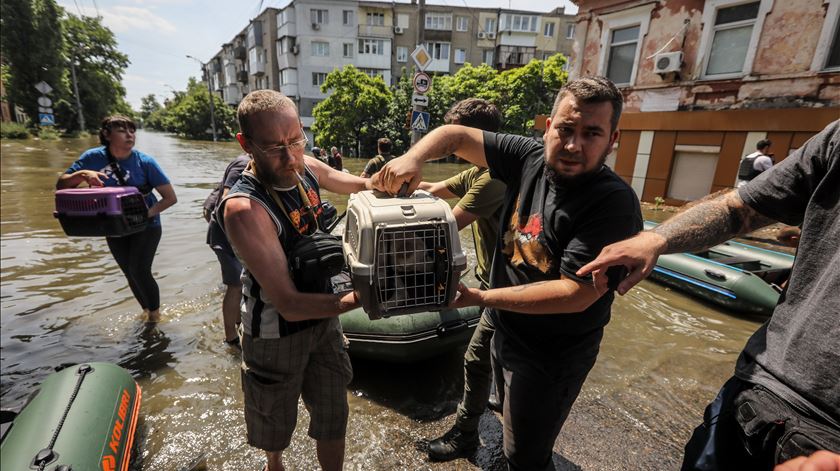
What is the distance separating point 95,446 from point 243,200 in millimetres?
1669

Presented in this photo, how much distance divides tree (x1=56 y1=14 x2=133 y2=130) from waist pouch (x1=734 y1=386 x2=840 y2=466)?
51.3 m

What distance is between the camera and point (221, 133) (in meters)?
54.6

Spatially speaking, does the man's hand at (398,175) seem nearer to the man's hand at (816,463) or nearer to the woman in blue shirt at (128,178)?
the man's hand at (816,463)

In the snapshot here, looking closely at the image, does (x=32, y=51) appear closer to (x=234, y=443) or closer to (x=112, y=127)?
(x=112, y=127)

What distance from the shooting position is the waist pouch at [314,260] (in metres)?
1.77

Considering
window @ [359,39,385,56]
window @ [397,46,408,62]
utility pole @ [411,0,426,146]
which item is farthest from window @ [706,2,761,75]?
window @ [359,39,385,56]

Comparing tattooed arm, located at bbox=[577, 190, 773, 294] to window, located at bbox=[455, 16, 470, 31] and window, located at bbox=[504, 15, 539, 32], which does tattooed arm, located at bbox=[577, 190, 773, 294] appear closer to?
window, located at bbox=[504, 15, 539, 32]

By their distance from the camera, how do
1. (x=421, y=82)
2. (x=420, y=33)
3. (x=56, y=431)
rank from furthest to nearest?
(x=420, y=33)
(x=421, y=82)
(x=56, y=431)

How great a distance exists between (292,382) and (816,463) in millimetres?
2094

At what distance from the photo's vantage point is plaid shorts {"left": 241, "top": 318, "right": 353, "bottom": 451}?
205cm

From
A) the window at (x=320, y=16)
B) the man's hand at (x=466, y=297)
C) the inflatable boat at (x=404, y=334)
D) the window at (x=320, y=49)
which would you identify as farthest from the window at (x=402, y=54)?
the man's hand at (x=466, y=297)

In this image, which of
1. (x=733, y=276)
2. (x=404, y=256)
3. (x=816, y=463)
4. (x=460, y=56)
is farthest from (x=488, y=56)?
(x=816, y=463)

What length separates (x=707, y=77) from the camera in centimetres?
1063

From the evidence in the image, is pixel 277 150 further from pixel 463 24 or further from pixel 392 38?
pixel 463 24
